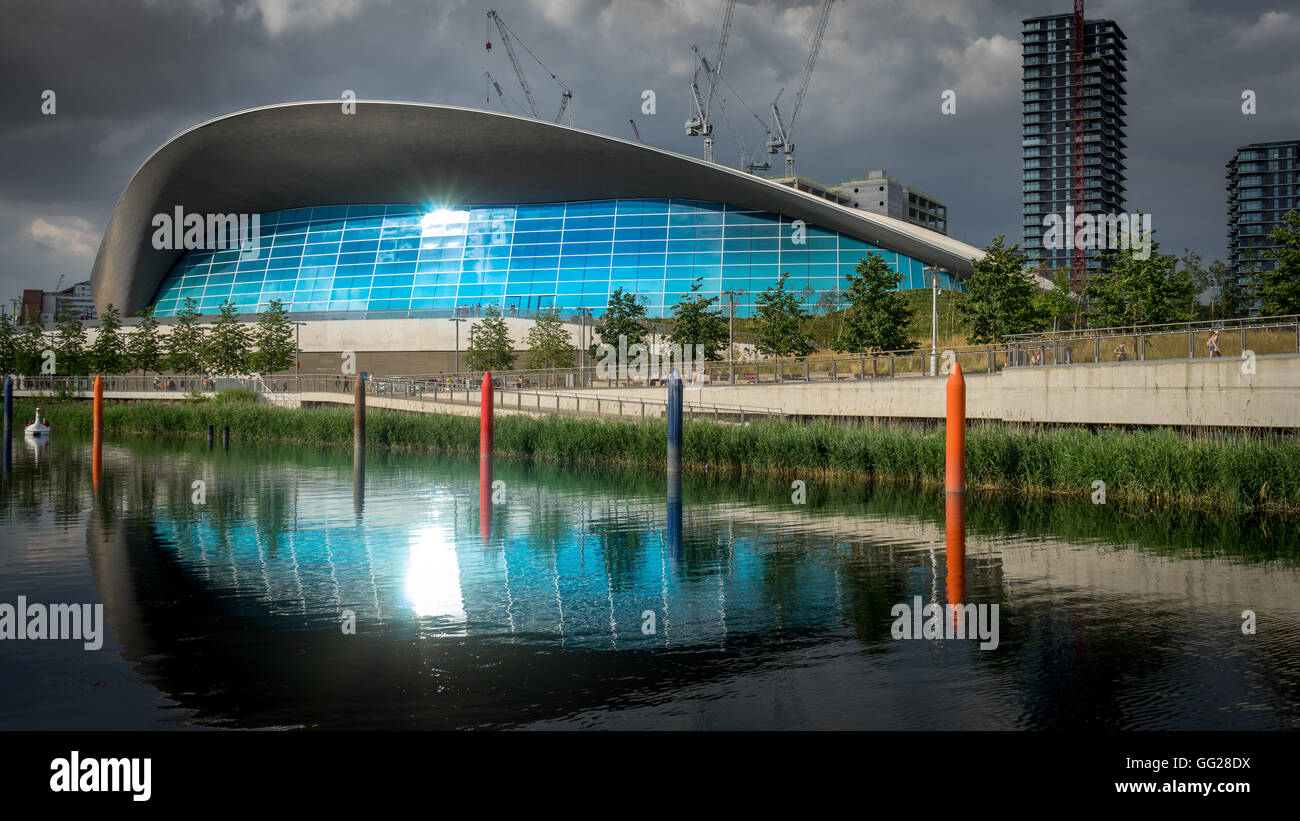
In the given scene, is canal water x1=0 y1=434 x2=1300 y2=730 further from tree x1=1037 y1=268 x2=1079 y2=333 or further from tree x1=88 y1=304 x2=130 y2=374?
tree x1=88 y1=304 x2=130 y2=374

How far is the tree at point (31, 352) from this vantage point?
62.1 m

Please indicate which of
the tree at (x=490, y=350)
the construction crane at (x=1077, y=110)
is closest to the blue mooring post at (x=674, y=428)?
the tree at (x=490, y=350)

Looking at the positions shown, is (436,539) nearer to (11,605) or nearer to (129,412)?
(11,605)

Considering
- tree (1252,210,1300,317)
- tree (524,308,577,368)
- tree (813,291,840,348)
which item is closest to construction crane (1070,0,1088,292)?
tree (813,291,840,348)

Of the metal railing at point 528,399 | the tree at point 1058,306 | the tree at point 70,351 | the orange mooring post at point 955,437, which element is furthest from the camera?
the tree at point 70,351

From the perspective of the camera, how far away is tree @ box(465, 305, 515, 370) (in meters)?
54.8

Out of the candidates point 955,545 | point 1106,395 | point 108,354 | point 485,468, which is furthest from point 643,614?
point 108,354

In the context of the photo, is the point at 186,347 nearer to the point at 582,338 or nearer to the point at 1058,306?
the point at 582,338

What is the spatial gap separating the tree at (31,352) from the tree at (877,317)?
47455 millimetres

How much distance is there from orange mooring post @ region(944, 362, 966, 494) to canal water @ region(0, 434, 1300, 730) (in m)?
0.47

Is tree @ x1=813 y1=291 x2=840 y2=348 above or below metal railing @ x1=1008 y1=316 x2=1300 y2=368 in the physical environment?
above

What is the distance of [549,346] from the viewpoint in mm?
53531

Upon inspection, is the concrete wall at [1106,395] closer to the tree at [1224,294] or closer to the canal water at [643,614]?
the canal water at [643,614]
